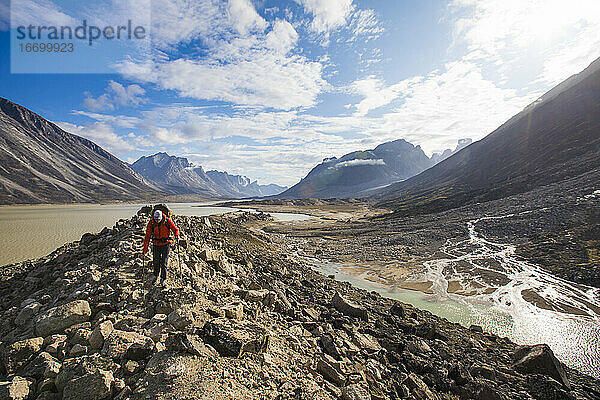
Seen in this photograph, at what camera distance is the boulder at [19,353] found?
223 inches

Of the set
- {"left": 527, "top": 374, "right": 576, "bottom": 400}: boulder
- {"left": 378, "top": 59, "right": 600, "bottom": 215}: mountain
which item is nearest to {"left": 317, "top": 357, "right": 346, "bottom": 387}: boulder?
{"left": 527, "top": 374, "right": 576, "bottom": 400}: boulder

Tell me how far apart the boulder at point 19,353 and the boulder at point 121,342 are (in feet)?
5.09

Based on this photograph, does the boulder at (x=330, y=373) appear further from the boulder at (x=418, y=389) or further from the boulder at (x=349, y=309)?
the boulder at (x=349, y=309)

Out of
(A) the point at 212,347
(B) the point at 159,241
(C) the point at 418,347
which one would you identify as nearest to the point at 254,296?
(B) the point at 159,241

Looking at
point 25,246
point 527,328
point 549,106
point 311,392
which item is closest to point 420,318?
point 527,328

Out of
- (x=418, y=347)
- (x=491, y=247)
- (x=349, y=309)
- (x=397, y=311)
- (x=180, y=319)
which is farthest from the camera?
(x=491, y=247)

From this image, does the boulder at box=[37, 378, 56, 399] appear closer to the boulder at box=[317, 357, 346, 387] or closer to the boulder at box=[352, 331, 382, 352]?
the boulder at box=[317, 357, 346, 387]

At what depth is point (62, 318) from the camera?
6.77 m

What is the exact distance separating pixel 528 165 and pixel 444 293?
109196 mm

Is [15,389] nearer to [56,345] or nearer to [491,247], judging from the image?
[56,345]

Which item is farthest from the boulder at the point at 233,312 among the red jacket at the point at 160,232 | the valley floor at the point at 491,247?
the valley floor at the point at 491,247

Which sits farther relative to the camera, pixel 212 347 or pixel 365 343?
pixel 365 343

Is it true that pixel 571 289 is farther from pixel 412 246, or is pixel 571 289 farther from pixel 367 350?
pixel 367 350

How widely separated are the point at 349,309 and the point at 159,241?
32.9 feet
